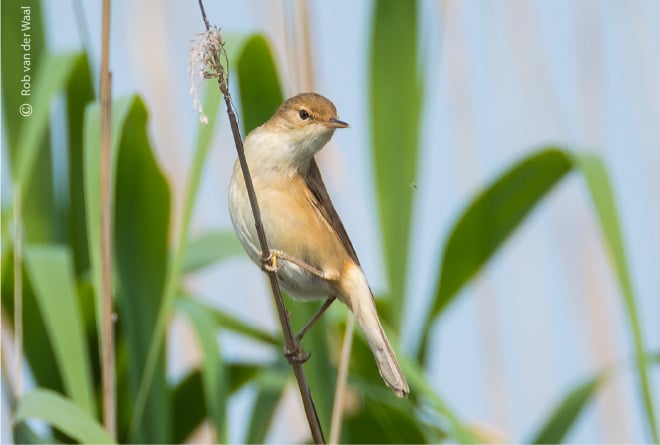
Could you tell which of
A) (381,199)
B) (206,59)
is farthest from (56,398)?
(381,199)

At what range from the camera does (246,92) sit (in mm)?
2445

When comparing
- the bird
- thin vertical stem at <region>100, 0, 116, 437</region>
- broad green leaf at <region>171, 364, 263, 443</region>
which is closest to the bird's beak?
the bird

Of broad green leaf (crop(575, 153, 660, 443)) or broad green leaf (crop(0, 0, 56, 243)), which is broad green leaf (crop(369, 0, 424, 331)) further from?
broad green leaf (crop(0, 0, 56, 243))

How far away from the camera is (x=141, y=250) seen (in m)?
2.52

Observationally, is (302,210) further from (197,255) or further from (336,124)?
(197,255)

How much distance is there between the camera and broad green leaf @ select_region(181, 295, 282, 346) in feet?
8.36

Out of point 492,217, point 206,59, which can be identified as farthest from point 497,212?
point 206,59

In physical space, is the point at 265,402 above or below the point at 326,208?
below

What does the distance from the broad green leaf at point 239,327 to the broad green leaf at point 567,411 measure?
71cm

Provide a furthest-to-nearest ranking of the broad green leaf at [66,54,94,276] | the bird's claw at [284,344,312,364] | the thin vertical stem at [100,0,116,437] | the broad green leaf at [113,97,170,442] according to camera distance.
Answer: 1. the broad green leaf at [66,54,94,276]
2. the broad green leaf at [113,97,170,442]
3. the thin vertical stem at [100,0,116,437]
4. the bird's claw at [284,344,312,364]

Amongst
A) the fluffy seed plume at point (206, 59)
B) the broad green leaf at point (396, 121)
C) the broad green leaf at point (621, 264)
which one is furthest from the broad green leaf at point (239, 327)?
the fluffy seed plume at point (206, 59)

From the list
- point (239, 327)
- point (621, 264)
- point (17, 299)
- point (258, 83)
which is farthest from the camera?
point (239, 327)

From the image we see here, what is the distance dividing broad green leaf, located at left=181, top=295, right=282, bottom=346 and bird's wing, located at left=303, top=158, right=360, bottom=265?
613mm

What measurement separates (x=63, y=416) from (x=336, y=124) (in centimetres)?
72
